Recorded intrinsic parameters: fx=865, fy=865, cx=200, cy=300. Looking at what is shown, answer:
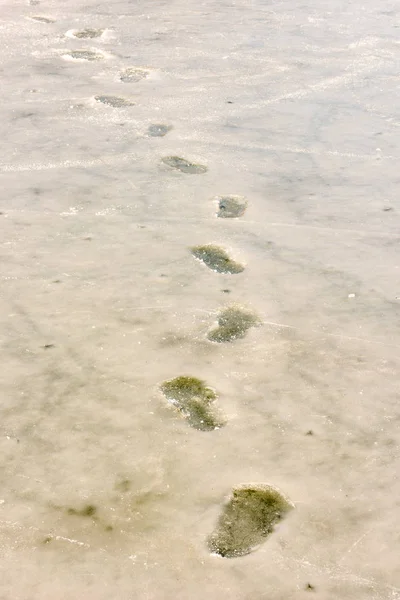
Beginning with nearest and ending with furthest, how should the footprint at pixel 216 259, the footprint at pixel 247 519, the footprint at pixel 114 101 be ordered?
the footprint at pixel 247 519 → the footprint at pixel 216 259 → the footprint at pixel 114 101

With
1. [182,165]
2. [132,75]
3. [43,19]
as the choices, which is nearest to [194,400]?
[182,165]

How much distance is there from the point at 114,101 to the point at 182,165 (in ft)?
2.99

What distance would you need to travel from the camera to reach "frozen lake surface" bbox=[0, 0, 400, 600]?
7.06 feet

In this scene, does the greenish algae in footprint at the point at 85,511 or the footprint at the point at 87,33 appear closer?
the greenish algae in footprint at the point at 85,511

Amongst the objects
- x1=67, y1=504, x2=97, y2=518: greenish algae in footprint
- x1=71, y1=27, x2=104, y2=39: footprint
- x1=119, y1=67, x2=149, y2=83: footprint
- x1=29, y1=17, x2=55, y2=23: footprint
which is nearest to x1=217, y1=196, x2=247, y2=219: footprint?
x1=119, y1=67, x2=149, y2=83: footprint

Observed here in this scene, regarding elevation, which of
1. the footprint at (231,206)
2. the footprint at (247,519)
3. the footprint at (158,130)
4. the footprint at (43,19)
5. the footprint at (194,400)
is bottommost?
the footprint at (43,19)

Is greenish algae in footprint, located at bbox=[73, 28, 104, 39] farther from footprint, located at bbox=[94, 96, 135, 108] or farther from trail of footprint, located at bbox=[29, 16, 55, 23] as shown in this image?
footprint, located at bbox=[94, 96, 135, 108]

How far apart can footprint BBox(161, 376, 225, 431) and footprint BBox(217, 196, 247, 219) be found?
1.18 meters

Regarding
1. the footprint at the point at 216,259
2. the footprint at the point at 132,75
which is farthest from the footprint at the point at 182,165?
the footprint at the point at 132,75

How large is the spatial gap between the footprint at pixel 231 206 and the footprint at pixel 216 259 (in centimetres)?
29

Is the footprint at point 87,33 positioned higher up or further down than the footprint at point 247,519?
further down

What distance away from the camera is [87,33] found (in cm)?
589

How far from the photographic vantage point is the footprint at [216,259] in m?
3.32

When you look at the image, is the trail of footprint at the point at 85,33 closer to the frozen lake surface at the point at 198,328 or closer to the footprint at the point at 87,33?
the footprint at the point at 87,33
